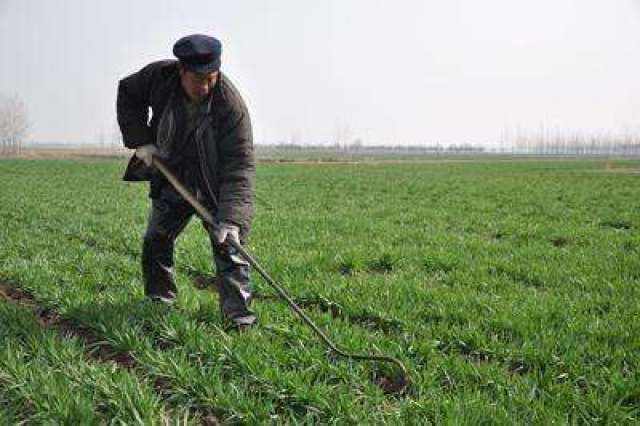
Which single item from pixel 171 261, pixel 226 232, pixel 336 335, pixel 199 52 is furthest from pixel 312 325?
pixel 199 52

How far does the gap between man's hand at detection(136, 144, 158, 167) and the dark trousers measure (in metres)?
0.30

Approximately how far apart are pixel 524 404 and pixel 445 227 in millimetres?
8409

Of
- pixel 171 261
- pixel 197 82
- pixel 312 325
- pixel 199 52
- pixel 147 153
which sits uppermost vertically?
pixel 199 52

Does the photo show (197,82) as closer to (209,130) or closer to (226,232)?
(209,130)

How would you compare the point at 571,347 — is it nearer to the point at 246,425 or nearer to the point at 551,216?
the point at 246,425

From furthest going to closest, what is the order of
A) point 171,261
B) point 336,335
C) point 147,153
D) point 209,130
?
point 171,261, point 147,153, point 209,130, point 336,335

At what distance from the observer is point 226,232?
4492 millimetres

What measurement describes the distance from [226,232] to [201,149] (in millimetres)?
742

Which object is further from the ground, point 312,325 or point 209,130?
point 209,130

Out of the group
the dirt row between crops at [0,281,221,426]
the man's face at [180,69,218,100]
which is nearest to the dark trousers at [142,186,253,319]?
the dirt row between crops at [0,281,221,426]

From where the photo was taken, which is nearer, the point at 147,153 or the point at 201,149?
the point at 201,149

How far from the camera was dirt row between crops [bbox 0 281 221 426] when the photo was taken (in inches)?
149

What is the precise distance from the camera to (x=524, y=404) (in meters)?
3.46

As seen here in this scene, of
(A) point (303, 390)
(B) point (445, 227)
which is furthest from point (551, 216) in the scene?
(A) point (303, 390)
